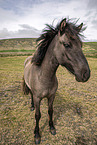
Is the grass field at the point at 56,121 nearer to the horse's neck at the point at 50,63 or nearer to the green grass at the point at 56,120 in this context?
the green grass at the point at 56,120

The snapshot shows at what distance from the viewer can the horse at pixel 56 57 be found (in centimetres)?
143

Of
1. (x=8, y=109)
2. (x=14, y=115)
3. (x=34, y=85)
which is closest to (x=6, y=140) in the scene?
(x=14, y=115)

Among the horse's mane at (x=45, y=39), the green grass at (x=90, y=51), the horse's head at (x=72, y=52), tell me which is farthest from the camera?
the green grass at (x=90, y=51)

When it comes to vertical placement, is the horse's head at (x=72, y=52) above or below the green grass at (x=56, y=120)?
above

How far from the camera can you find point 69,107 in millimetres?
4078

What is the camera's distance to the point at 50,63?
1922 mm

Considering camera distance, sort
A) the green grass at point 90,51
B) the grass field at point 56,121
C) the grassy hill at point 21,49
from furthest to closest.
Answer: the grassy hill at point 21,49, the green grass at point 90,51, the grass field at point 56,121

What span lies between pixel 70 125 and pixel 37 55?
9.15ft

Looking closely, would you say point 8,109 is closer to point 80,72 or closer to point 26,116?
point 26,116

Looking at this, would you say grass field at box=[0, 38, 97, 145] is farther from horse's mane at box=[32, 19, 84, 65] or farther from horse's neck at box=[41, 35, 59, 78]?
horse's mane at box=[32, 19, 84, 65]

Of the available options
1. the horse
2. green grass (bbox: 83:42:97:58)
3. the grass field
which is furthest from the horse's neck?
green grass (bbox: 83:42:97:58)

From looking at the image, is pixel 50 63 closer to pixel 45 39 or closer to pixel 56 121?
pixel 45 39

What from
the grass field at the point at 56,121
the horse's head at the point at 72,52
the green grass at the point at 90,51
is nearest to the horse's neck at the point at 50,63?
the horse's head at the point at 72,52

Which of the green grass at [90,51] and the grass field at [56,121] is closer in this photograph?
the grass field at [56,121]
